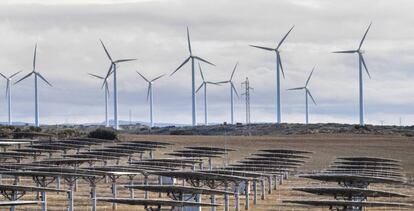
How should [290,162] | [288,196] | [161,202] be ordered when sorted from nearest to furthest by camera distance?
[161,202] → [288,196] → [290,162]

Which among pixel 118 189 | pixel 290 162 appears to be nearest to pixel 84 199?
pixel 118 189

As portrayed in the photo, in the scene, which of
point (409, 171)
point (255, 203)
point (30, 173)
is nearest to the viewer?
point (30, 173)

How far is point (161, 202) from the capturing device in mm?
66500

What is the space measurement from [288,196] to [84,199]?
827 inches

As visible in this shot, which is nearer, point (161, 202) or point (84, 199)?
point (161, 202)

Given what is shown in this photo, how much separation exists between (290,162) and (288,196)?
34.4 ft

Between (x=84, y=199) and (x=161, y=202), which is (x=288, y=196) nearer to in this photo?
(x=84, y=199)

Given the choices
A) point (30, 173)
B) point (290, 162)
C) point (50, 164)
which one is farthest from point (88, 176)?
point (290, 162)

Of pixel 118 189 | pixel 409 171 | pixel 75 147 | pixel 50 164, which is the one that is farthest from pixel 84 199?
pixel 409 171

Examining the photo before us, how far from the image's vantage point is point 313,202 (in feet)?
226

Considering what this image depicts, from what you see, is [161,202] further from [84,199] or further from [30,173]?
[84,199]

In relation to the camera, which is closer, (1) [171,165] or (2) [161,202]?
(2) [161,202]

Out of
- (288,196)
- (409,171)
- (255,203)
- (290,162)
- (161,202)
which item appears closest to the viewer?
(161,202)

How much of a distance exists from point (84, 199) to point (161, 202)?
52.9 metres
